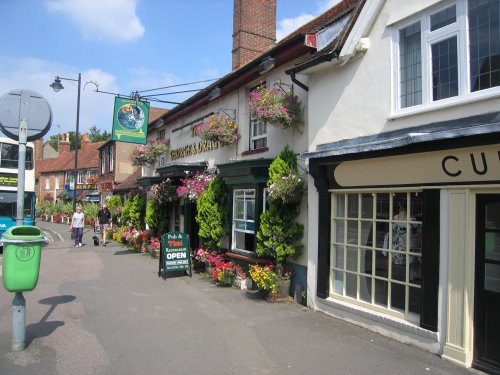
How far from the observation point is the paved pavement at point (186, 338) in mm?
4898

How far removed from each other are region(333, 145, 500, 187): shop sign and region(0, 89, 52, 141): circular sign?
15.2 ft

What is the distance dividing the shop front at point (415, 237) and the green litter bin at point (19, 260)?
14.8ft

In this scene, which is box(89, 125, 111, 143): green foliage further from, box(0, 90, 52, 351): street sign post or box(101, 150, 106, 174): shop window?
box(0, 90, 52, 351): street sign post

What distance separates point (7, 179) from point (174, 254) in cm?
1097

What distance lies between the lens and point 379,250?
A: 20.9 ft

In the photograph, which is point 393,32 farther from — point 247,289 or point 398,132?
point 247,289

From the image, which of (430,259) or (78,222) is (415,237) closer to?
(430,259)

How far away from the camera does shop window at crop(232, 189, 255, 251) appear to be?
970cm

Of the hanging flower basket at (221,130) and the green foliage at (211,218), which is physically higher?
the hanging flower basket at (221,130)

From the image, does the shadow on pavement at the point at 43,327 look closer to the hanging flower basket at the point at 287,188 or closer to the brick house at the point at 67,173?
the hanging flower basket at the point at 287,188

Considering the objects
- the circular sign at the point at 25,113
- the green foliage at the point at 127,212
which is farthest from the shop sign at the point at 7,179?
the circular sign at the point at 25,113

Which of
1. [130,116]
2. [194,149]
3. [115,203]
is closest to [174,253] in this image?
[194,149]

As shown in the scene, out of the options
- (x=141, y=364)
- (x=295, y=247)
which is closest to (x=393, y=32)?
(x=295, y=247)

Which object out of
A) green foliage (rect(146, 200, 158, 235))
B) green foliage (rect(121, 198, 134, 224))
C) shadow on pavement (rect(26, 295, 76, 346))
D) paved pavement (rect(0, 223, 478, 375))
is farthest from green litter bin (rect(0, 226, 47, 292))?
green foliage (rect(121, 198, 134, 224))
